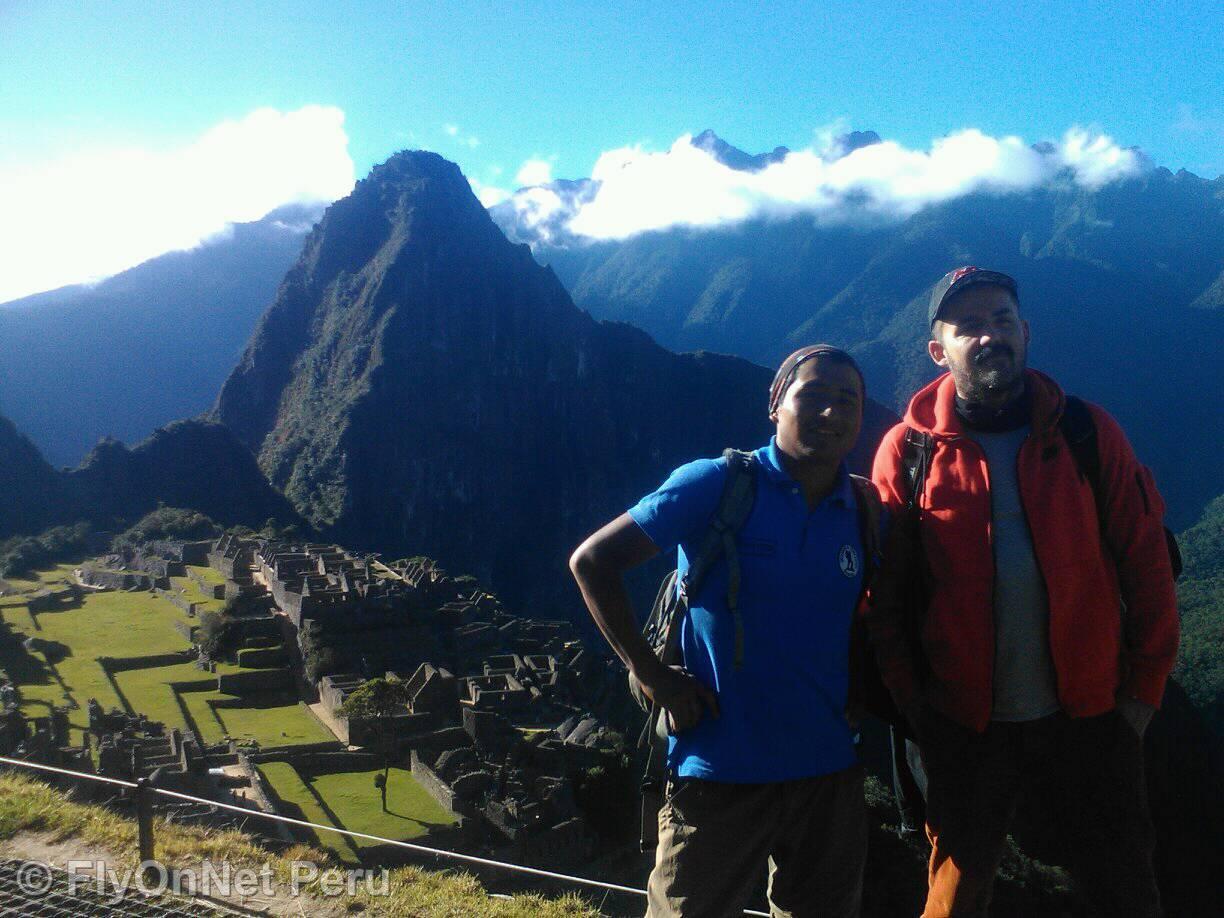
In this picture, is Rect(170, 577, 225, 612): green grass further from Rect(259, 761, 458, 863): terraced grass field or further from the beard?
the beard

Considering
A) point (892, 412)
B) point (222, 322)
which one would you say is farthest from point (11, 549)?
point (222, 322)

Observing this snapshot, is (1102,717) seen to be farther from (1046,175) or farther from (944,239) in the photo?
(1046,175)

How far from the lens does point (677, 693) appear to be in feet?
6.23

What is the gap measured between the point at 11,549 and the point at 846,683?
36653 mm

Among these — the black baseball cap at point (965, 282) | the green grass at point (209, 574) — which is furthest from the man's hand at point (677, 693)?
the green grass at point (209, 574)

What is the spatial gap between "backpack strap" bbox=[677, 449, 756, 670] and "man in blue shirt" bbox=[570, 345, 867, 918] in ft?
0.05

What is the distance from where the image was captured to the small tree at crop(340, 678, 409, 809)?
1356 cm

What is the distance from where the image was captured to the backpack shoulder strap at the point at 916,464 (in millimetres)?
2150

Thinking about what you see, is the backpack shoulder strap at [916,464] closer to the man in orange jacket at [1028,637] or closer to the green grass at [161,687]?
the man in orange jacket at [1028,637]

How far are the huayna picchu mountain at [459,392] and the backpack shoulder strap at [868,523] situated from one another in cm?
5545

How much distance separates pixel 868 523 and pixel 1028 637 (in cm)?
43

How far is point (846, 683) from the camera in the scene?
6.53ft

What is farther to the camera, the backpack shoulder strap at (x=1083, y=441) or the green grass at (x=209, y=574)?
the green grass at (x=209, y=574)

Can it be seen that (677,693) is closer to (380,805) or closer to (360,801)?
(380,805)
